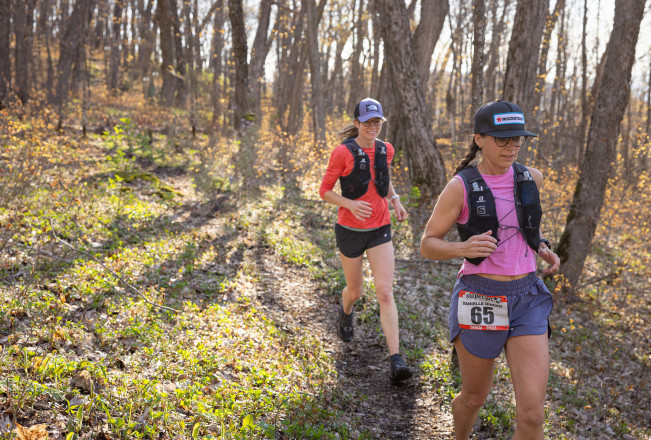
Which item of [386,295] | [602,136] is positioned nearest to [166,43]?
[602,136]

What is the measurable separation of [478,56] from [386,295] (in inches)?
148

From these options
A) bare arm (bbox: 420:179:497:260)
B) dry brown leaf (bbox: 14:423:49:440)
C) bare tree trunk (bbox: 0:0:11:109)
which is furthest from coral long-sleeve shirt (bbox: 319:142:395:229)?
bare tree trunk (bbox: 0:0:11:109)

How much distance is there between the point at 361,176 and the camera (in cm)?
493

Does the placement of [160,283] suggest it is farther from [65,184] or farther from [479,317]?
[479,317]

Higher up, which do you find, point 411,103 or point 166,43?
point 166,43

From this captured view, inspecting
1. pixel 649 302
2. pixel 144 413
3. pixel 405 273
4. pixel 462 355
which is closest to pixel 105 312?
pixel 144 413

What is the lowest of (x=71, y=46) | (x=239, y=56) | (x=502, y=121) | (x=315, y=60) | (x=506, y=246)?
(x=506, y=246)

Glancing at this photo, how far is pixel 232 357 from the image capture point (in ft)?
14.9

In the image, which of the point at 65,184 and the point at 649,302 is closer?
the point at 65,184

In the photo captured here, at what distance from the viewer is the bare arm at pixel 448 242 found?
2.76 meters

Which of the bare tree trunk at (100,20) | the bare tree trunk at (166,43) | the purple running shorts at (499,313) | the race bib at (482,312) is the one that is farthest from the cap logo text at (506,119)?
the bare tree trunk at (100,20)

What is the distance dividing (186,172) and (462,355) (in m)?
11.3

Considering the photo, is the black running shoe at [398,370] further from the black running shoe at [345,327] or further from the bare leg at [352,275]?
the black running shoe at [345,327]

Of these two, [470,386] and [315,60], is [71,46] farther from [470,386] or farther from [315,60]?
[470,386]
